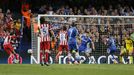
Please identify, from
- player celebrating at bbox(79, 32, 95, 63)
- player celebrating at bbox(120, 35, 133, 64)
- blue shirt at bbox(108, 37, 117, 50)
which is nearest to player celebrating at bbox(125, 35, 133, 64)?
player celebrating at bbox(120, 35, 133, 64)

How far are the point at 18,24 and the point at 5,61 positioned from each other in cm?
210

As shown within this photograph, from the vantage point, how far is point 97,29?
2308 centimetres

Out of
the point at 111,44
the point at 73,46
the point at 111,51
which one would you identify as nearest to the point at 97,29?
the point at 111,44

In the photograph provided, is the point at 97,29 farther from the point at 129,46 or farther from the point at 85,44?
the point at 129,46

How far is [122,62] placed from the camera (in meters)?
22.6

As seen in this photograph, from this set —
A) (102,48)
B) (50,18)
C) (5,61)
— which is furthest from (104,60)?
(5,61)

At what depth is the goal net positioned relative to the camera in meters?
22.6

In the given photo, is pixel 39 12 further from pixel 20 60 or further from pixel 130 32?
pixel 130 32

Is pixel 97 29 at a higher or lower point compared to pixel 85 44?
higher

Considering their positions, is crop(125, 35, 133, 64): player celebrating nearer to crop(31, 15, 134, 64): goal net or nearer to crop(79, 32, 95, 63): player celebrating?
crop(31, 15, 134, 64): goal net

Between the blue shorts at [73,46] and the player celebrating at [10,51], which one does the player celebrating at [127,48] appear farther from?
the player celebrating at [10,51]

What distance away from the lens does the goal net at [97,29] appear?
2256 cm

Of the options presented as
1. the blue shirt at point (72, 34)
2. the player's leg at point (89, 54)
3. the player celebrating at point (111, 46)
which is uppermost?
the blue shirt at point (72, 34)

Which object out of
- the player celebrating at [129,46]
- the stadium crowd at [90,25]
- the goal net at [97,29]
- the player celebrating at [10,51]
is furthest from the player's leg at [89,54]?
the player celebrating at [10,51]
